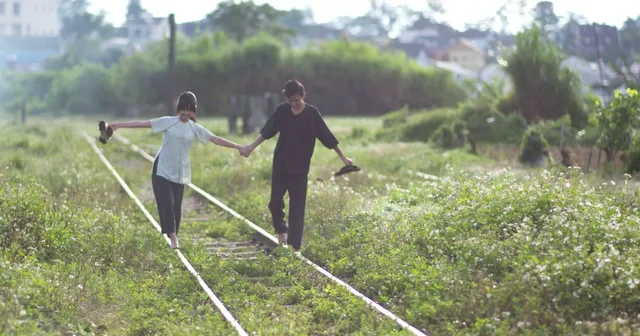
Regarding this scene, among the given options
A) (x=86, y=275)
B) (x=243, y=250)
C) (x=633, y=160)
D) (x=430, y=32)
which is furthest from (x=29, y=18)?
(x=86, y=275)

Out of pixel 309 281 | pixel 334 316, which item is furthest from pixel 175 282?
pixel 334 316

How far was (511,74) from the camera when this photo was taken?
31562 millimetres

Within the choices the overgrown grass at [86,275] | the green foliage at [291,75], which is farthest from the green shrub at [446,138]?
the green foliage at [291,75]

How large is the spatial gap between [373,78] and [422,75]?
342 cm

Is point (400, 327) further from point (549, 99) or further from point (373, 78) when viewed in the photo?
point (373, 78)

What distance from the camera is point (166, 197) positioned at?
1076cm

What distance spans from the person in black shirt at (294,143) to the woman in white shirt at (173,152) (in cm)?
66

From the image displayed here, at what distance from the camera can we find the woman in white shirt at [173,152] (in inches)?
416

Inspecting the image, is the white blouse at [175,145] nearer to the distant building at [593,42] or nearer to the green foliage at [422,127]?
the distant building at [593,42]

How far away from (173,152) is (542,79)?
21.9 meters

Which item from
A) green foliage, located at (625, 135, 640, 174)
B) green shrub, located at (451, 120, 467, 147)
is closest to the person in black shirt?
green foliage, located at (625, 135, 640, 174)

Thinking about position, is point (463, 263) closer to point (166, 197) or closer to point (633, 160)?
point (166, 197)

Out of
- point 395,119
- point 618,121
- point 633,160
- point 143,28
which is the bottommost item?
point 143,28

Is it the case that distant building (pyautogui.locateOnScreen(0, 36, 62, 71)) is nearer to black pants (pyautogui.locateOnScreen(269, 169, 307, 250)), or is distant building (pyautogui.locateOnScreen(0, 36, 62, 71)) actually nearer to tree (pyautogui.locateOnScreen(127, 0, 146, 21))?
tree (pyautogui.locateOnScreen(127, 0, 146, 21))
